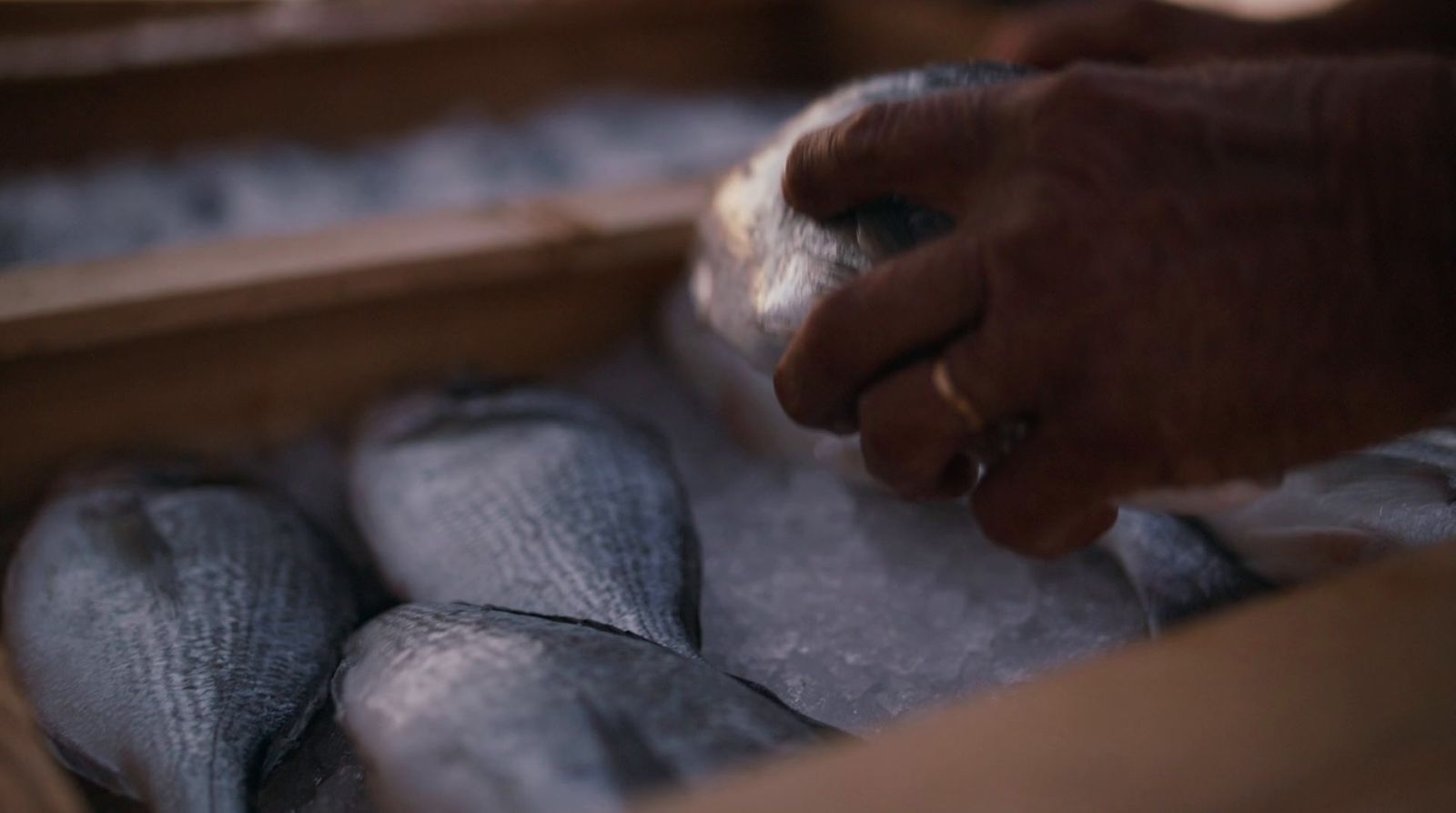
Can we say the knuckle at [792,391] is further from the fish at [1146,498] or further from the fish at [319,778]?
the fish at [319,778]

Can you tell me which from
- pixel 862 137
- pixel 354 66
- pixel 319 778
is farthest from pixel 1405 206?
pixel 354 66

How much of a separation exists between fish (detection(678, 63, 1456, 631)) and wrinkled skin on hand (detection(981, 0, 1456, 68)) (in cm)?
43

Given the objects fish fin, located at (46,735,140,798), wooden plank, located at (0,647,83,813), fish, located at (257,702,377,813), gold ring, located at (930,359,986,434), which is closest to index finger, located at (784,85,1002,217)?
gold ring, located at (930,359,986,434)

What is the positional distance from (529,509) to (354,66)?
4.70 ft

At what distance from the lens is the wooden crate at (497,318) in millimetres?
687

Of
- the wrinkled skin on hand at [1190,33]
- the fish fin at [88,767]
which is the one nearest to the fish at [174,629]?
the fish fin at [88,767]

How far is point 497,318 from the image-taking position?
1940 mm

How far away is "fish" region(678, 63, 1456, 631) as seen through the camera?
1.07 meters

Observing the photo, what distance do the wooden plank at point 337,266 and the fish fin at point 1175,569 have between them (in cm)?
95

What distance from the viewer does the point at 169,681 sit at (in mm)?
1145

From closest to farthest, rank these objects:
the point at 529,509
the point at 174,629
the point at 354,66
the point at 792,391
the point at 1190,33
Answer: the point at 792,391, the point at 174,629, the point at 529,509, the point at 1190,33, the point at 354,66

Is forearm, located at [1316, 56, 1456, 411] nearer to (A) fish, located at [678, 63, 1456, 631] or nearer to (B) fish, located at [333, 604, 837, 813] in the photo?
(A) fish, located at [678, 63, 1456, 631]

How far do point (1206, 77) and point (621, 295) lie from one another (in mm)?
1286

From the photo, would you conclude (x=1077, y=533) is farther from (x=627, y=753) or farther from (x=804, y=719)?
(x=627, y=753)
